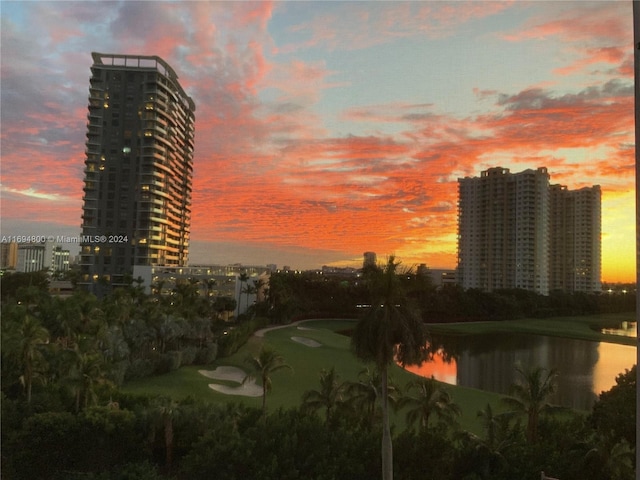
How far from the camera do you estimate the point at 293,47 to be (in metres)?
4.94

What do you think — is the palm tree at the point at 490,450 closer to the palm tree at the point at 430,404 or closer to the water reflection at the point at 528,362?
the palm tree at the point at 430,404

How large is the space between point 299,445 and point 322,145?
544 cm

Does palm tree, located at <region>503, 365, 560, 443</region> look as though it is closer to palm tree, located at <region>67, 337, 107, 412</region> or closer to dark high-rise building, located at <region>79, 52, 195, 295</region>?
palm tree, located at <region>67, 337, 107, 412</region>

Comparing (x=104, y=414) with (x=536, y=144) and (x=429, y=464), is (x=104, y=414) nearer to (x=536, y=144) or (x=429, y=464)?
(x=429, y=464)

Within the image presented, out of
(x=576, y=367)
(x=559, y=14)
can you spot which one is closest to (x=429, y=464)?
(x=559, y=14)

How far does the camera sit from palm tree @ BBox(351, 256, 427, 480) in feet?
11.2

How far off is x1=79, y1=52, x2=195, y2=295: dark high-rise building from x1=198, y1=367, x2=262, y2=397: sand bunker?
612 inches

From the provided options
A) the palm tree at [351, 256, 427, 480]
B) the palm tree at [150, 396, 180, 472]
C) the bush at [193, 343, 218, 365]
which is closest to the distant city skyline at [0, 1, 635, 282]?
the palm tree at [351, 256, 427, 480]

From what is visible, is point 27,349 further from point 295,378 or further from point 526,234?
point 526,234

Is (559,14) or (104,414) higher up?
(559,14)

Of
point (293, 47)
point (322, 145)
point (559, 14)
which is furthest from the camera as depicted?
point (322, 145)

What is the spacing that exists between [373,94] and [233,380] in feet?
23.5

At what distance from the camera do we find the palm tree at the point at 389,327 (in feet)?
11.2

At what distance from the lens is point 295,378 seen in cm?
1002
